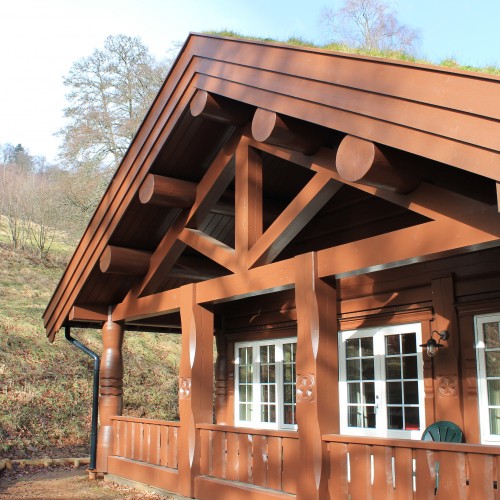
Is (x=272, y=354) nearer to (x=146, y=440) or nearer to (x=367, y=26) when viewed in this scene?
(x=146, y=440)

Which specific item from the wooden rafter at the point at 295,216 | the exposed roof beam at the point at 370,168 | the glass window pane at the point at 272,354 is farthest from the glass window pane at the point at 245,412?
the exposed roof beam at the point at 370,168

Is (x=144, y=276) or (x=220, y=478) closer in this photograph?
(x=220, y=478)

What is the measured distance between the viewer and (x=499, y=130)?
3754 mm

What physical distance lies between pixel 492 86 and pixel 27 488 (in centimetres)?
821

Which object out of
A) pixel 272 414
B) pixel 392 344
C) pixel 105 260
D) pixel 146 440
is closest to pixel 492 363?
pixel 392 344

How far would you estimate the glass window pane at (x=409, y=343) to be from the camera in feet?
24.1

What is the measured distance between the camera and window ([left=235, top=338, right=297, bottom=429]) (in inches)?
371

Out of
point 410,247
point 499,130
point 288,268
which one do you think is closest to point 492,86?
point 499,130

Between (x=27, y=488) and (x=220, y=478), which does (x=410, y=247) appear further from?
(x=27, y=488)

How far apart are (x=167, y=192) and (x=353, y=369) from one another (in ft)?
10.4

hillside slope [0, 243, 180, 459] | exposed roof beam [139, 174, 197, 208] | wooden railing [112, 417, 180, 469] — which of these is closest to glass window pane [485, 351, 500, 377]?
wooden railing [112, 417, 180, 469]

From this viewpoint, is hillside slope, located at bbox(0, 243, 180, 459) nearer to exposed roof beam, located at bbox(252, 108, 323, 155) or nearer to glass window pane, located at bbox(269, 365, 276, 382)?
glass window pane, located at bbox(269, 365, 276, 382)

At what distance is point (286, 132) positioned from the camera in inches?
223

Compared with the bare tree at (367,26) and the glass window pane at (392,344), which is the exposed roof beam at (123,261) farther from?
the bare tree at (367,26)
